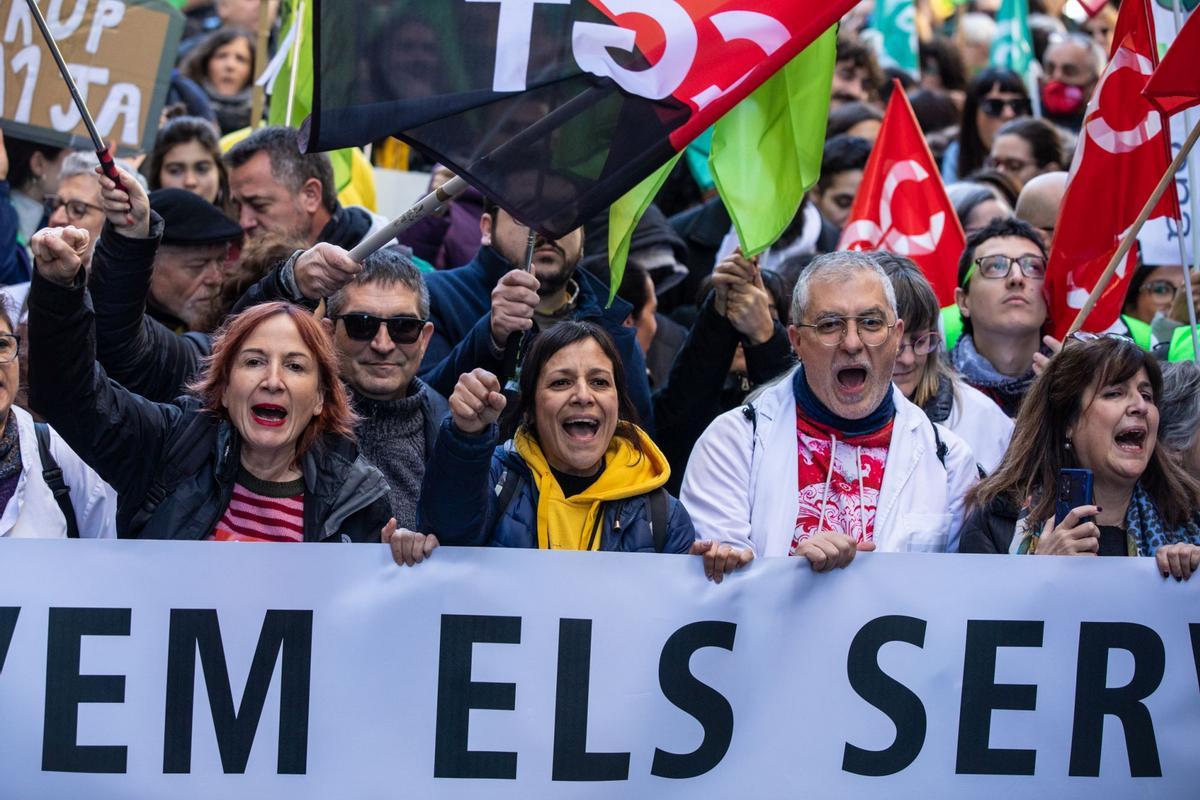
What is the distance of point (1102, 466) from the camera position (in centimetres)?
492

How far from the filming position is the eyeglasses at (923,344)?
575 cm

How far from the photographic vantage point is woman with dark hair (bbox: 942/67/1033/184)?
31.3 feet

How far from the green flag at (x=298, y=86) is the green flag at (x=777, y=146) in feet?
6.87

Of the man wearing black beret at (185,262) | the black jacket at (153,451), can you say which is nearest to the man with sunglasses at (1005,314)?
the black jacket at (153,451)

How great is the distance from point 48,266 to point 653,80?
157 cm

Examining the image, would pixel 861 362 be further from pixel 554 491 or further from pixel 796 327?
pixel 554 491

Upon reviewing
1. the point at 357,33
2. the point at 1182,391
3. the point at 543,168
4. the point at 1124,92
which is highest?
the point at 1124,92

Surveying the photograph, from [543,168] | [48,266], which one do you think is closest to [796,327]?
[543,168]

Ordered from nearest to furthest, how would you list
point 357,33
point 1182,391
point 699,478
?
1. point 357,33
2. point 699,478
3. point 1182,391

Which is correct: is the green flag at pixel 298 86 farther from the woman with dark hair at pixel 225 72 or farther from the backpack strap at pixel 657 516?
the backpack strap at pixel 657 516

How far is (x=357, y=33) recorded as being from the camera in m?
4.29

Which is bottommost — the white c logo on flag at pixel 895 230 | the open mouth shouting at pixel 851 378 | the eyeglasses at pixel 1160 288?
the open mouth shouting at pixel 851 378

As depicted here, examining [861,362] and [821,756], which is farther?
[861,362]

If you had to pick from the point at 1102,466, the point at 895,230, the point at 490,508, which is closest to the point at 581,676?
the point at 490,508
